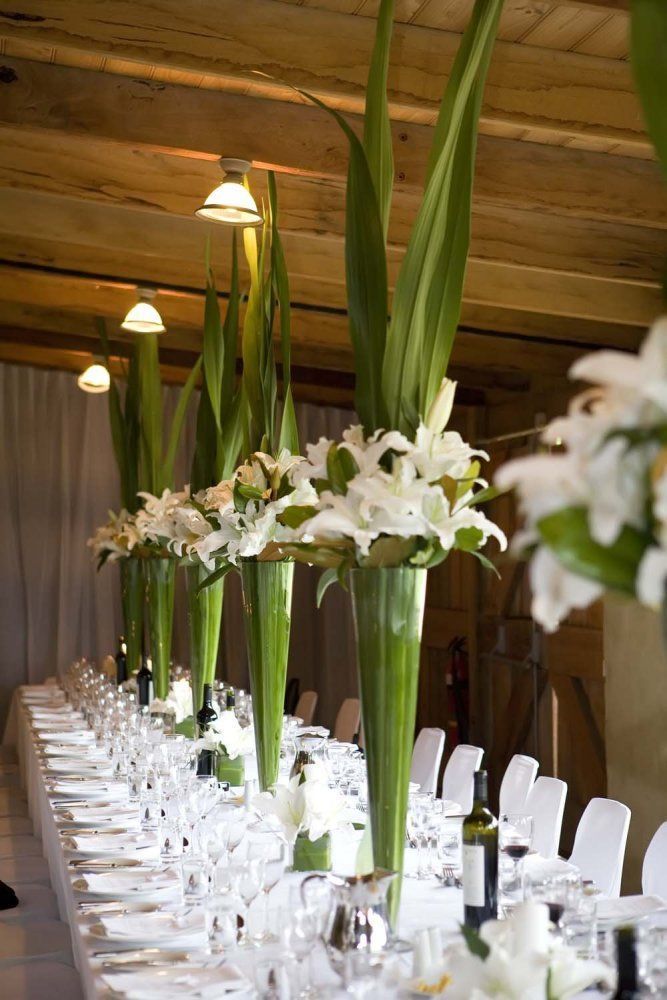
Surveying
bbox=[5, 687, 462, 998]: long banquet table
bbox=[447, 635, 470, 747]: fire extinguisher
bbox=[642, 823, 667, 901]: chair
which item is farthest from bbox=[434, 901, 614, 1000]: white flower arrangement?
bbox=[447, 635, 470, 747]: fire extinguisher

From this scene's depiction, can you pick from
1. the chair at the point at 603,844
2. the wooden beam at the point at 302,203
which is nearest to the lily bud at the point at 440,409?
the chair at the point at 603,844

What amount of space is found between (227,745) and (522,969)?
7.95ft

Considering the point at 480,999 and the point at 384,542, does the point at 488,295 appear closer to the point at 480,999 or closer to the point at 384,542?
the point at 384,542

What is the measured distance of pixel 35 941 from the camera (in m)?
3.68

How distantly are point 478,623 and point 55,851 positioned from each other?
6.38m

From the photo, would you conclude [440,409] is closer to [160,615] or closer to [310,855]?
[310,855]

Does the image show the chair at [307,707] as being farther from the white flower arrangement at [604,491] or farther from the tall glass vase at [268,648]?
the white flower arrangement at [604,491]

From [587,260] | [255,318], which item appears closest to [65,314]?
[587,260]

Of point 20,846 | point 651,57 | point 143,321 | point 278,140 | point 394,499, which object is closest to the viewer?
point 651,57

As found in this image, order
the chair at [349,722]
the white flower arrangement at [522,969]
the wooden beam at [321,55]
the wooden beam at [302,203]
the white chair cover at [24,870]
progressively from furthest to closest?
1. the chair at [349,722]
2. the wooden beam at [302,203]
3. the white chair cover at [24,870]
4. the wooden beam at [321,55]
5. the white flower arrangement at [522,969]

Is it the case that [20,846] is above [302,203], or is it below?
below

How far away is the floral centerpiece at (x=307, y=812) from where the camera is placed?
276 cm

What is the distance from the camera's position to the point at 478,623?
9.86 m

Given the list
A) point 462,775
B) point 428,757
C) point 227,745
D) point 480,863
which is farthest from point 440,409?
point 428,757
